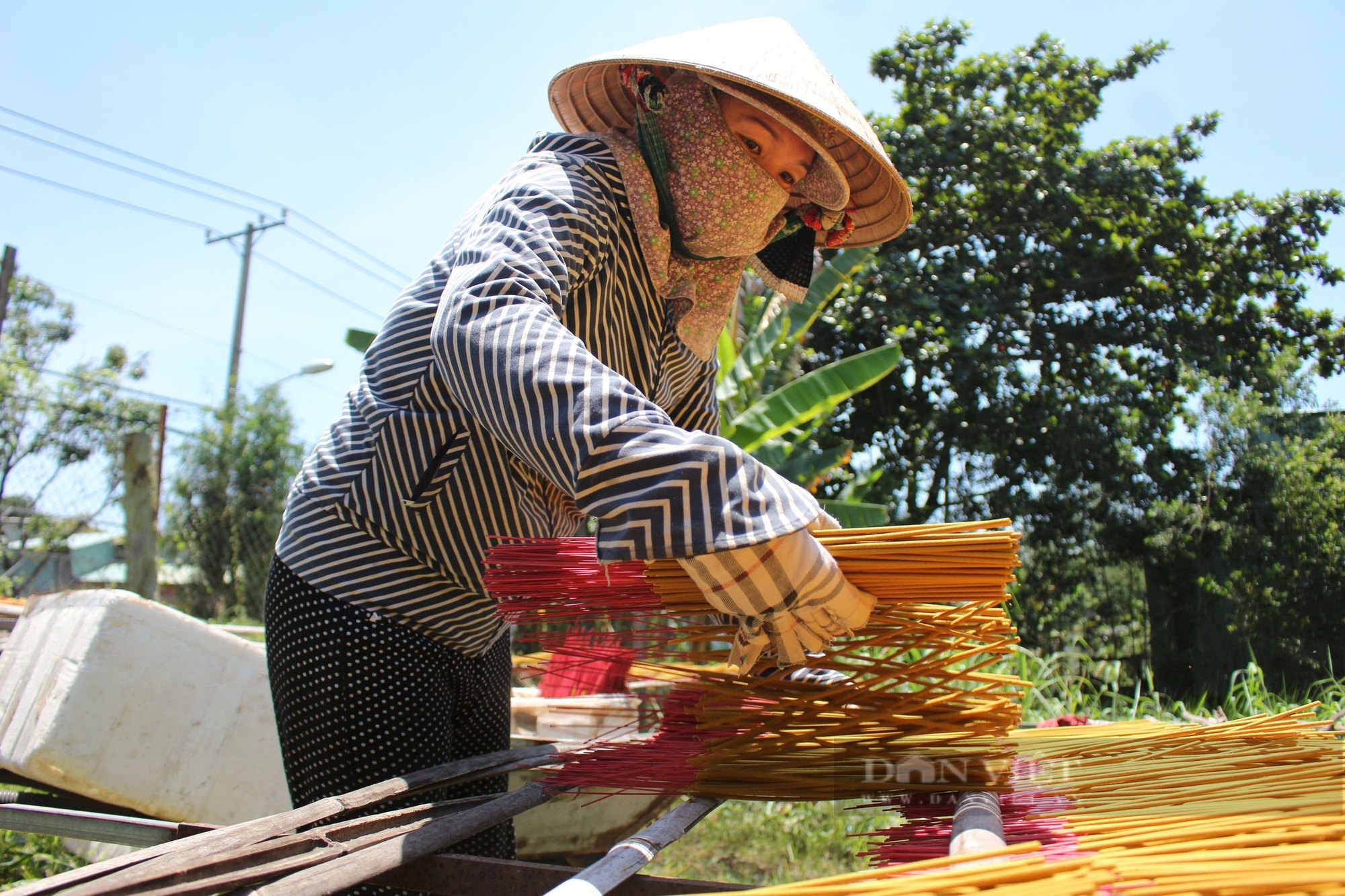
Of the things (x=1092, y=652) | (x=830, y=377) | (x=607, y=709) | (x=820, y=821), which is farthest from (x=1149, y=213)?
(x=607, y=709)

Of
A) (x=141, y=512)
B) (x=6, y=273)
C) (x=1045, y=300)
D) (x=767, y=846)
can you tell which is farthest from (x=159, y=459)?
(x=1045, y=300)

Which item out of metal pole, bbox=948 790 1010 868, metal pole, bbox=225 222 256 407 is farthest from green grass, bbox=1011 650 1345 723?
metal pole, bbox=225 222 256 407

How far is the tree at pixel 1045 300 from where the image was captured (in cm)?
783

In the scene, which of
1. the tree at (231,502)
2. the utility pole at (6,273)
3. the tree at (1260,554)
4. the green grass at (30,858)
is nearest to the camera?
the green grass at (30,858)

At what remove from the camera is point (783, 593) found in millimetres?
857

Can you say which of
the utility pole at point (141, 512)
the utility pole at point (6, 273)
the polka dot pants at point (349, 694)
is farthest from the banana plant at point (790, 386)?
the utility pole at point (6, 273)

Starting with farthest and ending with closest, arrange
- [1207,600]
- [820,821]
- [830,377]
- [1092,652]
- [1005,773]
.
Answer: [1092,652]
[830,377]
[1207,600]
[820,821]
[1005,773]

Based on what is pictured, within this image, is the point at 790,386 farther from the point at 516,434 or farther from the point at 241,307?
the point at 241,307

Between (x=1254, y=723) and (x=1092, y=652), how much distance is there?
20.0 ft

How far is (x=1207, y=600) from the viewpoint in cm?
464

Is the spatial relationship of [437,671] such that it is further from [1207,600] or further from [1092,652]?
[1092,652]

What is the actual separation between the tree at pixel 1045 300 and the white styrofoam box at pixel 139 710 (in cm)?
613

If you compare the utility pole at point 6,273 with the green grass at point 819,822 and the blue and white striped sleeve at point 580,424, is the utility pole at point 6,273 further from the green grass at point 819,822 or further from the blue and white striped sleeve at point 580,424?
the blue and white striped sleeve at point 580,424

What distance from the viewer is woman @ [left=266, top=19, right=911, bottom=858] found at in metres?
0.92
